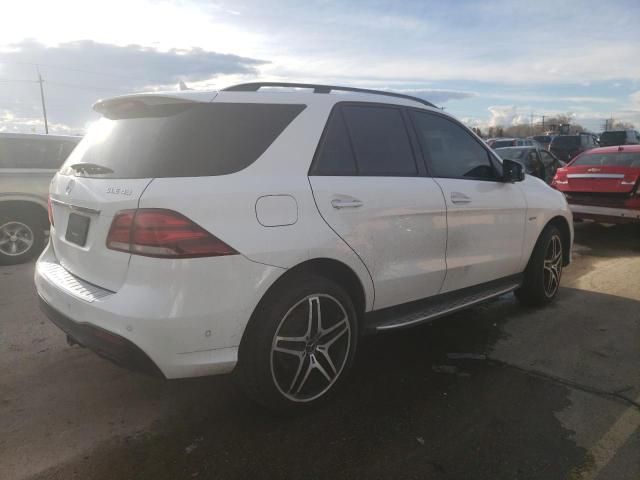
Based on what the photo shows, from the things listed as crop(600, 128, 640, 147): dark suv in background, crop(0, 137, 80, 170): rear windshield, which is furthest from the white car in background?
crop(600, 128, 640, 147): dark suv in background

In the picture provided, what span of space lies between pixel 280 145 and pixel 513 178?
7.76 ft

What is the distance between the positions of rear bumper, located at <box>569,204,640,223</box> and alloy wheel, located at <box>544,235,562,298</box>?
3579mm

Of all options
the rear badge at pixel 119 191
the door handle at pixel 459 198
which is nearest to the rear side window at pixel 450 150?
the door handle at pixel 459 198

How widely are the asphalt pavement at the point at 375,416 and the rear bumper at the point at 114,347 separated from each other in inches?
19.9

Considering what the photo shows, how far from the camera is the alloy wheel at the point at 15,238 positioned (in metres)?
6.62

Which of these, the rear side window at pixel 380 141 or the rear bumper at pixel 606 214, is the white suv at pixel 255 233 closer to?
the rear side window at pixel 380 141

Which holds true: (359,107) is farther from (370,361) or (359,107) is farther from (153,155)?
(370,361)

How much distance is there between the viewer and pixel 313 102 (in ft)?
10.2

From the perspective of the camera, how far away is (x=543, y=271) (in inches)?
192

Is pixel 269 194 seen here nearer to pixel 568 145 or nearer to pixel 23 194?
pixel 23 194

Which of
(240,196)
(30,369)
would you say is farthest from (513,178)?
(30,369)

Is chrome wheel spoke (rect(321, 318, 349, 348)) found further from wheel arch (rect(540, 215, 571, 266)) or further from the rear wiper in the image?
wheel arch (rect(540, 215, 571, 266))

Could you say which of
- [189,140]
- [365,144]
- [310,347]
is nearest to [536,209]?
[365,144]

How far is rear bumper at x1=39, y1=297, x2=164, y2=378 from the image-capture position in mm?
2461
